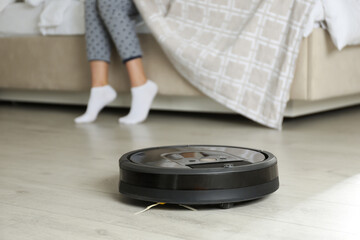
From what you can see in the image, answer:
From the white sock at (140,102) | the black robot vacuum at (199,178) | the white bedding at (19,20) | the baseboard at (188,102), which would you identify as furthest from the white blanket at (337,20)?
the white bedding at (19,20)

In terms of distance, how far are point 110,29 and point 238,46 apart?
1.73ft

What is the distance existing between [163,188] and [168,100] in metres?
1.42

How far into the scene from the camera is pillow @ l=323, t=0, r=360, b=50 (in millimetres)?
1832

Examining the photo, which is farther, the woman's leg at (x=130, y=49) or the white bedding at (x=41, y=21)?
the white bedding at (x=41, y=21)

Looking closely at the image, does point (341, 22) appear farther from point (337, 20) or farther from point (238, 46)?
point (238, 46)

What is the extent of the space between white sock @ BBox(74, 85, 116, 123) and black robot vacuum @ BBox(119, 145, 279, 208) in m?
1.22

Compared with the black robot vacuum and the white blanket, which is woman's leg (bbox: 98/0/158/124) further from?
the black robot vacuum

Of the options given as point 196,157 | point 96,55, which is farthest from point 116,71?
point 196,157

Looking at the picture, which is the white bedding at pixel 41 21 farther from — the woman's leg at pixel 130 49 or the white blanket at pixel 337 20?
the white blanket at pixel 337 20

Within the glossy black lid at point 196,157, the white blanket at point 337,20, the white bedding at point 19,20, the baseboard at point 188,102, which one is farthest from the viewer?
the white bedding at point 19,20

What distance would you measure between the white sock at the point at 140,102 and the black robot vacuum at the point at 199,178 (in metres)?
1.13

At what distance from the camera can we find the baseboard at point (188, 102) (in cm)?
206

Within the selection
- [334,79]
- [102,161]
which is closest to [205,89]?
[334,79]

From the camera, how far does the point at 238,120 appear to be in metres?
2.14
